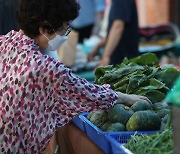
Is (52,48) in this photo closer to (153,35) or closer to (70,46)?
(70,46)

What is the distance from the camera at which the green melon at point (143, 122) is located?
2.91 metres

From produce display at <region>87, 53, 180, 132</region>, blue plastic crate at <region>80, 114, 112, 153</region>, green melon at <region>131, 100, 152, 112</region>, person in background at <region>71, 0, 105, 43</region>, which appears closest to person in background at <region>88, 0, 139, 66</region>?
produce display at <region>87, 53, 180, 132</region>

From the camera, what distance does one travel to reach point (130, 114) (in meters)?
3.07

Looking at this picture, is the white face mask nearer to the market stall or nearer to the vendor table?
the market stall

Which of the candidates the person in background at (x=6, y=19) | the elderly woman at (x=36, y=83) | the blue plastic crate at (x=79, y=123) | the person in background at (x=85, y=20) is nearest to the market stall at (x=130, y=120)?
the blue plastic crate at (x=79, y=123)

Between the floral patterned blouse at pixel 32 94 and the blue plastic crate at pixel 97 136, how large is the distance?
154 millimetres

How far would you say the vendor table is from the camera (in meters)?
3.11

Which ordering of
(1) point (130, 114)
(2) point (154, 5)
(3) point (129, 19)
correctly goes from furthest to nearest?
(2) point (154, 5)
(3) point (129, 19)
(1) point (130, 114)

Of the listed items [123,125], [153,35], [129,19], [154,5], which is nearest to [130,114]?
[123,125]

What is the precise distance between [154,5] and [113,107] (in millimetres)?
9647

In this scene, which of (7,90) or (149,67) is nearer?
(7,90)

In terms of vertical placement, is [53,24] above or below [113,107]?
above

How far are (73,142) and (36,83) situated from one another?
0.81 metres

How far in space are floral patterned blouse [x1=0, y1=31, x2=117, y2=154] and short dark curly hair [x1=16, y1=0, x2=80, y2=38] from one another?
2.9 inches
